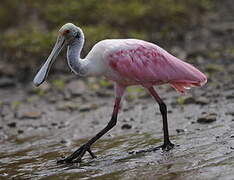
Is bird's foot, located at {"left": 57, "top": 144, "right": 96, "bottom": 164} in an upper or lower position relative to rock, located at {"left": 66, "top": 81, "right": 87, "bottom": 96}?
lower

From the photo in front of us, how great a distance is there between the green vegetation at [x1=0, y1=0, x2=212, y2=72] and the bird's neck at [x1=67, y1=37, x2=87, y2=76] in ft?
22.0

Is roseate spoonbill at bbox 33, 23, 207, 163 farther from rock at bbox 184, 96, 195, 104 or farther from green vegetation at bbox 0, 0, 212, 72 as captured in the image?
green vegetation at bbox 0, 0, 212, 72

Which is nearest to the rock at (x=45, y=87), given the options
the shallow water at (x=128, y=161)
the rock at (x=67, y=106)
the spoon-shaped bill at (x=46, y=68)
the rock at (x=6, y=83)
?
the rock at (x=6, y=83)

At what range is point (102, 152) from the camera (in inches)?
335

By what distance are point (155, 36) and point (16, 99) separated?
4657 mm

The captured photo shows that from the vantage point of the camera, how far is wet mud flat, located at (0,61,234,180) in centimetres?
705

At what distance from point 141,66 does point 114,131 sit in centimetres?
199

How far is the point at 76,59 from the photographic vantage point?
848cm

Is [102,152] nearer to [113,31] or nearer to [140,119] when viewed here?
[140,119]

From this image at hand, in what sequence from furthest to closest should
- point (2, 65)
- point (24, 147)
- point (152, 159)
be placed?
1. point (2, 65)
2. point (24, 147)
3. point (152, 159)

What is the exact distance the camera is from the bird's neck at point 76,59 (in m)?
8.41

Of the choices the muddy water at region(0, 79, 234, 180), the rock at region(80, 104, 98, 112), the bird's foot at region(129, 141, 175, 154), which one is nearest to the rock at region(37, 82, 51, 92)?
the muddy water at region(0, 79, 234, 180)

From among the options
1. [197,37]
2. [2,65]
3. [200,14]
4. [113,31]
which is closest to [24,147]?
[2,65]

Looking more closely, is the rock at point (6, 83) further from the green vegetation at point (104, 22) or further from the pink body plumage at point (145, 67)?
the pink body plumage at point (145, 67)
